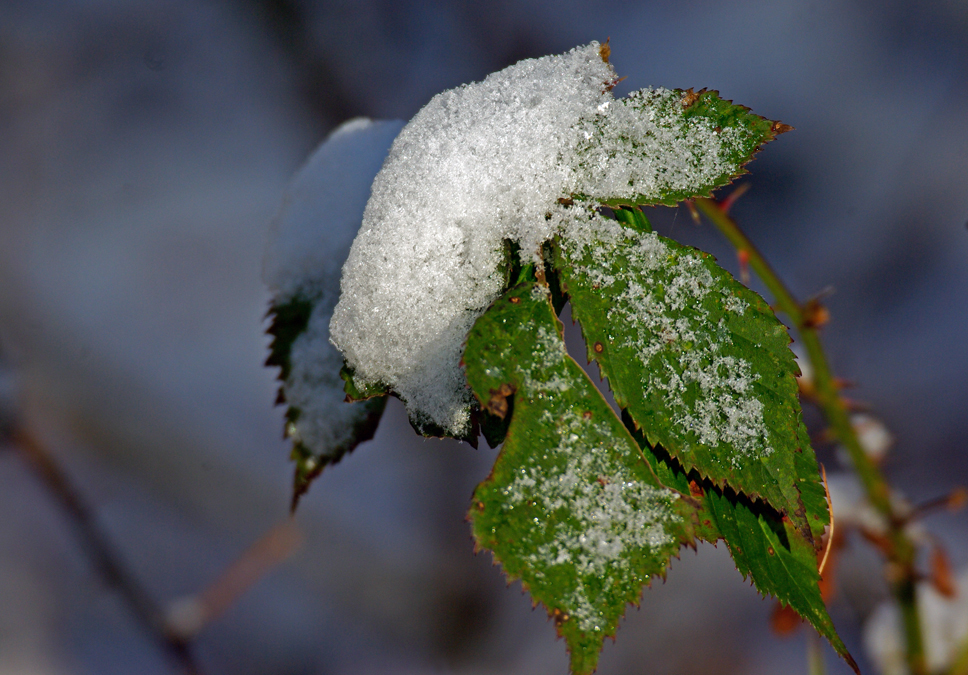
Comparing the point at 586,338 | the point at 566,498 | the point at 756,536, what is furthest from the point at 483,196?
the point at 756,536

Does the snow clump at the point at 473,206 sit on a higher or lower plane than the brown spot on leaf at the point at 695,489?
higher

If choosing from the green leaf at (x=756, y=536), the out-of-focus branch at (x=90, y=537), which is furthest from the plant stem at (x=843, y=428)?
the out-of-focus branch at (x=90, y=537)

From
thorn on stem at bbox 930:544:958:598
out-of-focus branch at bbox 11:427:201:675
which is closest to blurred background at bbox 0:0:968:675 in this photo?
out-of-focus branch at bbox 11:427:201:675

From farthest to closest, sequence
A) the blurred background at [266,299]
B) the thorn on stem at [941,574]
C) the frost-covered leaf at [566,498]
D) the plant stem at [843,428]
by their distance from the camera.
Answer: the blurred background at [266,299], the thorn on stem at [941,574], the plant stem at [843,428], the frost-covered leaf at [566,498]

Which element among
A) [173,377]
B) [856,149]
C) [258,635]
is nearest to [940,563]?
[856,149]

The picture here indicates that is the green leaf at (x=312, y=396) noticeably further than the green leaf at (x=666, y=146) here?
Yes

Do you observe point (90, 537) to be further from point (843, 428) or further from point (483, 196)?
point (843, 428)

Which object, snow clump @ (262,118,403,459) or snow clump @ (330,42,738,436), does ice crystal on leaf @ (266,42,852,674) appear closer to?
snow clump @ (330,42,738,436)

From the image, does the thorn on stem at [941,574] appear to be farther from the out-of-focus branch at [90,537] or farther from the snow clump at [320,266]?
the out-of-focus branch at [90,537]
